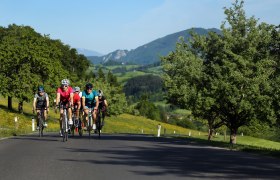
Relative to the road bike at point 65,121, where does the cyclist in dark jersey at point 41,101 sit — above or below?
above

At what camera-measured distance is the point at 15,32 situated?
99.0 m

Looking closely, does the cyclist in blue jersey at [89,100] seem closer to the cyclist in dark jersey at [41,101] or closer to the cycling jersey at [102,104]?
the cycling jersey at [102,104]

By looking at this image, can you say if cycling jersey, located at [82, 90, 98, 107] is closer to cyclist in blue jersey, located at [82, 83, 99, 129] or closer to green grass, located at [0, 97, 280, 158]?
cyclist in blue jersey, located at [82, 83, 99, 129]

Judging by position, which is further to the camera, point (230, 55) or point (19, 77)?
point (19, 77)

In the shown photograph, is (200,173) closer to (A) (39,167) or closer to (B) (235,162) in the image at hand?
(B) (235,162)

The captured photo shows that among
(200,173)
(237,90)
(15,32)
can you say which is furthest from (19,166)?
(15,32)

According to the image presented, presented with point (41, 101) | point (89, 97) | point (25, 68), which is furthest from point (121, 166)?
point (25, 68)

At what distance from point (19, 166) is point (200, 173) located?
3.85m

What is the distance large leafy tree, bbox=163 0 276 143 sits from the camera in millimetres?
31578

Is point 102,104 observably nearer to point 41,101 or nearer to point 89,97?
point 89,97

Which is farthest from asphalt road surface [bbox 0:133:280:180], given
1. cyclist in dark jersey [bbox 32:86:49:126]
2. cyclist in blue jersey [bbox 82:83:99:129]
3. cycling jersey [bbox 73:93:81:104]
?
cycling jersey [bbox 73:93:81:104]

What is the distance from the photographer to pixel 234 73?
31.2 metres

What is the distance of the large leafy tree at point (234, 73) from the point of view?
31578 millimetres

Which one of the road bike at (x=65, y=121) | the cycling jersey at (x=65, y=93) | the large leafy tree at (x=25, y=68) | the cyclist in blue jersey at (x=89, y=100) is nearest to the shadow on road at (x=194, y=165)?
the road bike at (x=65, y=121)
